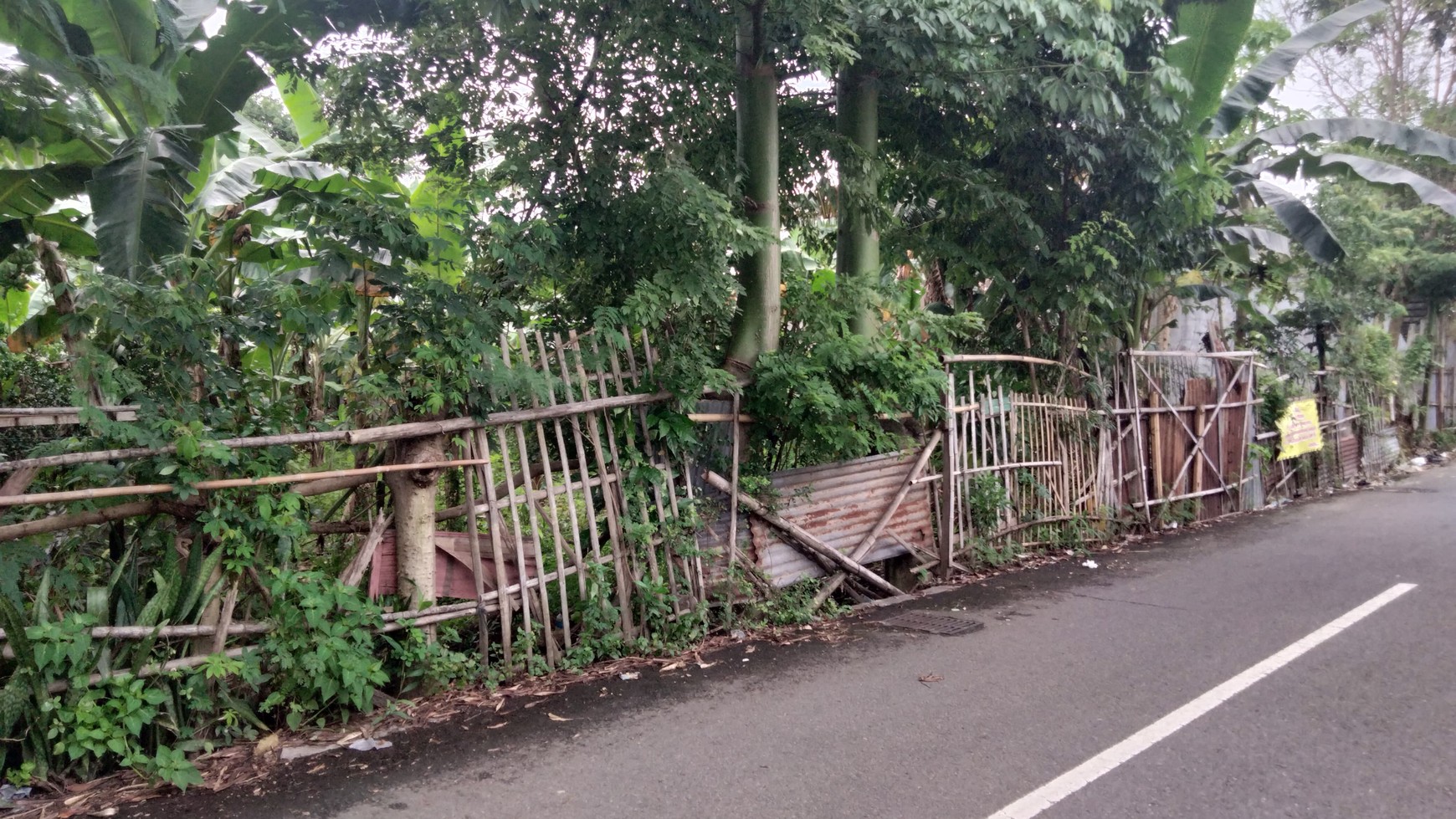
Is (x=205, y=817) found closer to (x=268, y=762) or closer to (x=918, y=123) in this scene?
(x=268, y=762)

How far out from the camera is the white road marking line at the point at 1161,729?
3.88 meters

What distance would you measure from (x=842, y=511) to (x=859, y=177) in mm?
2854

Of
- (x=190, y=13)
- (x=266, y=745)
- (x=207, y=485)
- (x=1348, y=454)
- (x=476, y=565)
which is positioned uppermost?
(x=190, y=13)

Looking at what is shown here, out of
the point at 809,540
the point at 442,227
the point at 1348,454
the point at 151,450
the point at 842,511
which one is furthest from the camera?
the point at 1348,454

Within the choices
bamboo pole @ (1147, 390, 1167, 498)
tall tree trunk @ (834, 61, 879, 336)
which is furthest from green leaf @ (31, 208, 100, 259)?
bamboo pole @ (1147, 390, 1167, 498)

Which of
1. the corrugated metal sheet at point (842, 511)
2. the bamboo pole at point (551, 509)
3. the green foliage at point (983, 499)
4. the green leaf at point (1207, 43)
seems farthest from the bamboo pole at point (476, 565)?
the green leaf at point (1207, 43)

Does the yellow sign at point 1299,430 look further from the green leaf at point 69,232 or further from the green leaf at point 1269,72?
the green leaf at point 69,232

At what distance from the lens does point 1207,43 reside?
988 centimetres

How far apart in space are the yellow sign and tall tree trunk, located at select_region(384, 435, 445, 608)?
490 inches

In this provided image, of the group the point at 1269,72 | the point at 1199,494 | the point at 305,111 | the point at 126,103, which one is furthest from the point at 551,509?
the point at 1269,72

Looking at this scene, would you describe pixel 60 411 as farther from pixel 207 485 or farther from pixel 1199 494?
pixel 1199 494

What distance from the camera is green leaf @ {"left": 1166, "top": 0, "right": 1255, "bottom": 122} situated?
9.72m

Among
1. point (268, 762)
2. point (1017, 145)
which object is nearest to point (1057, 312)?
point (1017, 145)

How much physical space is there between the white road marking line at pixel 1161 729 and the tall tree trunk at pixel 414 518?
3.25m
